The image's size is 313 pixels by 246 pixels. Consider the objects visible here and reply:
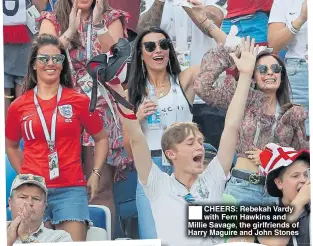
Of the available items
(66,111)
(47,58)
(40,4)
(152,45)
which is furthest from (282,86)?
(40,4)

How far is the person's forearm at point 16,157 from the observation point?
14.9 ft

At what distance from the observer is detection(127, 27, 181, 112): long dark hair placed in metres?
4.60

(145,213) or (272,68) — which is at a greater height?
(272,68)

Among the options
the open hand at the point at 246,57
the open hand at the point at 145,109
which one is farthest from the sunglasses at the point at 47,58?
the open hand at the point at 246,57

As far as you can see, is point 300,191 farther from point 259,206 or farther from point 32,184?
point 32,184

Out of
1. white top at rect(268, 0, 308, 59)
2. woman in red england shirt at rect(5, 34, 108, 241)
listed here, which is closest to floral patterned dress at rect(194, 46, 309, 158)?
white top at rect(268, 0, 308, 59)

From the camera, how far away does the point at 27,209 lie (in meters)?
4.50

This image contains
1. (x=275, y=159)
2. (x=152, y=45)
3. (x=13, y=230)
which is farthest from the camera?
(x=275, y=159)

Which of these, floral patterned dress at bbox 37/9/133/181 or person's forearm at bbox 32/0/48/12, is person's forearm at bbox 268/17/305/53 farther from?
person's forearm at bbox 32/0/48/12

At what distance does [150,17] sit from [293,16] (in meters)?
0.86

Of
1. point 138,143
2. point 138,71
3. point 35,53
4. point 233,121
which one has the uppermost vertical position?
point 35,53

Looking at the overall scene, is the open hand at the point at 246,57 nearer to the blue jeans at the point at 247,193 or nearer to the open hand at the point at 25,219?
the blue jeans at the point at 247,193

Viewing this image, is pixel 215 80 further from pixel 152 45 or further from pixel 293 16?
pixel 293 16

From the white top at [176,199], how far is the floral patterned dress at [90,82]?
231mm
